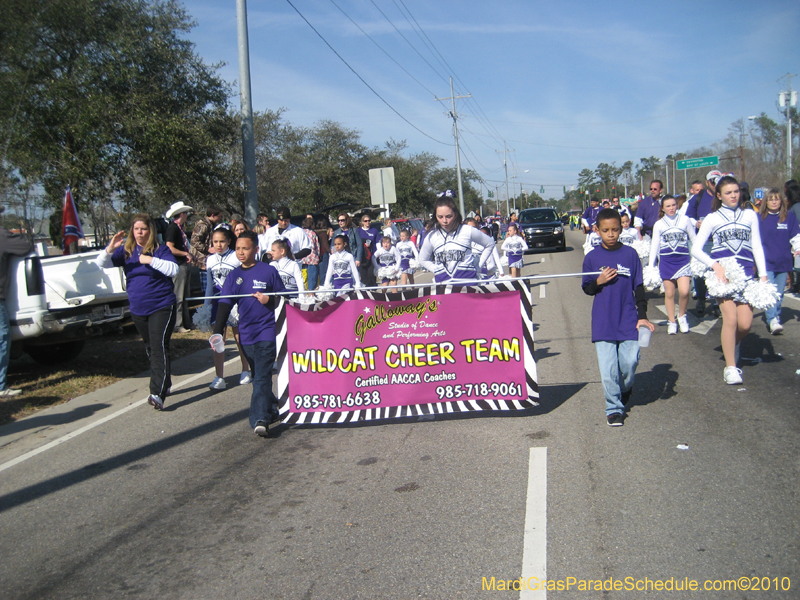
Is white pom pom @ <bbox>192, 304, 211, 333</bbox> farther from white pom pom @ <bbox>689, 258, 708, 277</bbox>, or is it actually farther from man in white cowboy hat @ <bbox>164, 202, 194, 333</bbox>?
white pom pom @ <bbox>689, 258, 708, 277</bbox>

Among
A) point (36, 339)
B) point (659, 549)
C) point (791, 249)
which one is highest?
point (791, 249)

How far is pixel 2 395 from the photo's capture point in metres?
7.81

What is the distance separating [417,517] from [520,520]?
2.01ft

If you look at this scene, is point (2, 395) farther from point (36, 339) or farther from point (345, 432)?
point (345, 432)

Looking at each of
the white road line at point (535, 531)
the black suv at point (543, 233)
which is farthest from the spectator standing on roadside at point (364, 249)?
the black suv at point (543, 233)

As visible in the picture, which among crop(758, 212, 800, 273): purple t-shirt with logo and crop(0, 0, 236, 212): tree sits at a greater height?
crop(0, 0, 236, 212): tree

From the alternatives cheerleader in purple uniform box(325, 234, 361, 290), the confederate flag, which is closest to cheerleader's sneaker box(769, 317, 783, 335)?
cheerleader in purple uniform box(325, 234, 361, 290)

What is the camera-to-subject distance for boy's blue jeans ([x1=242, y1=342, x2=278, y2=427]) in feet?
19.2

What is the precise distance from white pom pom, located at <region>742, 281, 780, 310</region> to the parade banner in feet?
7.27

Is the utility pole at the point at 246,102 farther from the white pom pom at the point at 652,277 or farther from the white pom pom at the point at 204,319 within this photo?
the white pom pom at the point at 652,277

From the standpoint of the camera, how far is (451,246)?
6.92 m

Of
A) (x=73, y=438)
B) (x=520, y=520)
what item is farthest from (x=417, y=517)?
(x=73, y=438)

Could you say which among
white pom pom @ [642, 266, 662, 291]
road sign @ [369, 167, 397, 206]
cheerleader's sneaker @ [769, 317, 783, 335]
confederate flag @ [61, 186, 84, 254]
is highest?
road sign @ [369, 167, 397, 206]

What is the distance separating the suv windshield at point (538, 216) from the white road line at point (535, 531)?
24.2 meters
